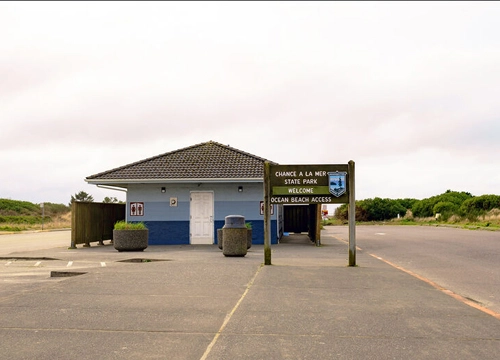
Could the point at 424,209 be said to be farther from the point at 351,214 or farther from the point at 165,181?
the point at 351,214

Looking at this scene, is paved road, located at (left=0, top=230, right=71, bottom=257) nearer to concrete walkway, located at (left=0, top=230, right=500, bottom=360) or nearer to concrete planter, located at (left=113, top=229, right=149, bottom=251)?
concrete planter, located at (left=113, top=229, right=149, bottom=251)

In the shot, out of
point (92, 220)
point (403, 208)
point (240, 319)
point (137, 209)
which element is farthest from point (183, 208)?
point (403, 208)

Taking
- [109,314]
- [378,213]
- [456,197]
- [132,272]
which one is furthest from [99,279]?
[456,197]

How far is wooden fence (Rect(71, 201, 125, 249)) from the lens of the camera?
2206 cm

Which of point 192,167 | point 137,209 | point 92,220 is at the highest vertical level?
point 192,167

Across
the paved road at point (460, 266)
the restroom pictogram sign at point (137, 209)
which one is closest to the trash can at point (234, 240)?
the paved road at point (460, 266)

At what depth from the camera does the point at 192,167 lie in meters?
24.8

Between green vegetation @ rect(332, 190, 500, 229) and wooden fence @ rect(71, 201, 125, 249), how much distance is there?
1425 inches

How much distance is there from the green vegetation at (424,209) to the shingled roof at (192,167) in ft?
107

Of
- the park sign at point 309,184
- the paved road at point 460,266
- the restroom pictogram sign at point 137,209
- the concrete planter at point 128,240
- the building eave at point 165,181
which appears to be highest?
the building eave at point 165,181

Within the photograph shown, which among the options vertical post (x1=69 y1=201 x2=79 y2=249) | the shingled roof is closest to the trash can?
the shingled roof

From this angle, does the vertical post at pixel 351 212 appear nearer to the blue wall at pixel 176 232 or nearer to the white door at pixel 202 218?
the blue wall at pixel 176 232

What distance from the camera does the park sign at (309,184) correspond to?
13.7m

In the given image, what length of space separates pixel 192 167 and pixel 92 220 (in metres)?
5.07
